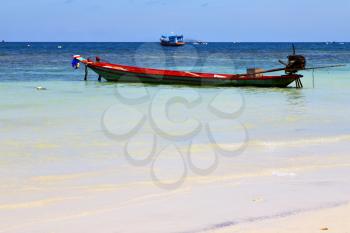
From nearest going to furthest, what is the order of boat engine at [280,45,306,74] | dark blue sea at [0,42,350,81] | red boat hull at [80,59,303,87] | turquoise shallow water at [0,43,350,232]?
turquoise shallow water at [0,43,350,232], boat engine at [280,45,306,74], red boat hull at [80,59,303,87], dark blue sea at [0,42,350,81]

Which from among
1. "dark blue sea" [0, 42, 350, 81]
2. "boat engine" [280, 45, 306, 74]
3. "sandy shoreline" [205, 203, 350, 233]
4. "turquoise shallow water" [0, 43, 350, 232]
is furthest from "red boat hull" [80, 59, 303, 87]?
"sandy shoreline" [205, 203, 350, 233]

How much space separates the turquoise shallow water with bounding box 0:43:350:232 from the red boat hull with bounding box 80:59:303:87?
22.5 ft

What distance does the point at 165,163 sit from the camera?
30.1 ft

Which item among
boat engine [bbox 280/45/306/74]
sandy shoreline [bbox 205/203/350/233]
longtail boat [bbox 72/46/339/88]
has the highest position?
boat engine [bbox 280/45/306/74]

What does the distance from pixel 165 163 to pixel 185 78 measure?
58.4 feet

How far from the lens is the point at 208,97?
22.1 m

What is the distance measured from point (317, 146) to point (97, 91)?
15.8 m

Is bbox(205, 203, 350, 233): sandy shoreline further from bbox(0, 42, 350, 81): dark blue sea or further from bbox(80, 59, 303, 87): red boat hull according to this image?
bbox(0, 42, 350, 81): dark blue sea

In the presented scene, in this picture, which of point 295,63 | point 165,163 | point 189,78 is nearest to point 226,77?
point 189,78

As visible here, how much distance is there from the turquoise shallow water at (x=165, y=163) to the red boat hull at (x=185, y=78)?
22.5ft

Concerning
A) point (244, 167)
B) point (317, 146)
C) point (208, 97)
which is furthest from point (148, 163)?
point (208, 97)

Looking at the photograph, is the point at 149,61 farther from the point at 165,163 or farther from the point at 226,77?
the point at 165,163

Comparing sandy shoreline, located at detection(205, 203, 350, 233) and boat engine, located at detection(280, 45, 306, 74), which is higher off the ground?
boat engine, located at detection(280, 45, 306, 74)

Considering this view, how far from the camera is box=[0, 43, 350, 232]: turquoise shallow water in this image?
6.26m
